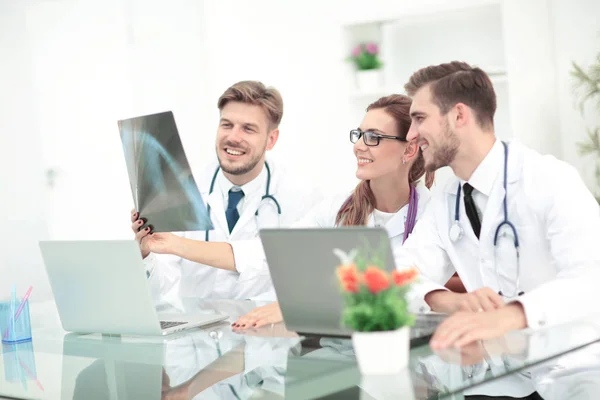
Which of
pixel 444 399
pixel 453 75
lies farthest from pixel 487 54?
pixel 444 399

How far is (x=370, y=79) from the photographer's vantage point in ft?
16.2

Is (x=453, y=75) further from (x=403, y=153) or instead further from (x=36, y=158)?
(x=36, y=158)

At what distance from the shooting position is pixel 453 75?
2.45 metres

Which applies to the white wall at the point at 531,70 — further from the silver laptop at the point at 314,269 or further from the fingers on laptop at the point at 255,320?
the silver laptop at the point at 314,269

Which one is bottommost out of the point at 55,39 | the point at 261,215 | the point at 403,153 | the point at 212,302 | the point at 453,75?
the point at 212,302

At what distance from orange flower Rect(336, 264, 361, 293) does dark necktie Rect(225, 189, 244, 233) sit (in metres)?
1.96

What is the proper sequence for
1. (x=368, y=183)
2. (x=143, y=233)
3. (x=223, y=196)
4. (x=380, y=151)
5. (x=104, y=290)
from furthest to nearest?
(x=223, y=196) < (x=368, y=183) < (x=380, y=151) < (x=143, y=233) < (x=104, y=290)

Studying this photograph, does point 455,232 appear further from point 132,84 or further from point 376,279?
point 132,84

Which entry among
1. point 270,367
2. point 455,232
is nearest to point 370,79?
point 455,232

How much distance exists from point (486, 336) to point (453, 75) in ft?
3.32

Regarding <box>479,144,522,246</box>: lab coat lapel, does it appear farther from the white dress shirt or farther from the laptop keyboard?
the laptop keyboard

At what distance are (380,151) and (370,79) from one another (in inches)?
86.5

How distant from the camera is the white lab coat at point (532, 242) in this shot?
6.30 feet

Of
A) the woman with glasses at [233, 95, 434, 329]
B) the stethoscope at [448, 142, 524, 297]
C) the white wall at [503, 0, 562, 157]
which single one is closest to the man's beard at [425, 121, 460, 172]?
the stethoscope at [448, 142, 524, 297]
